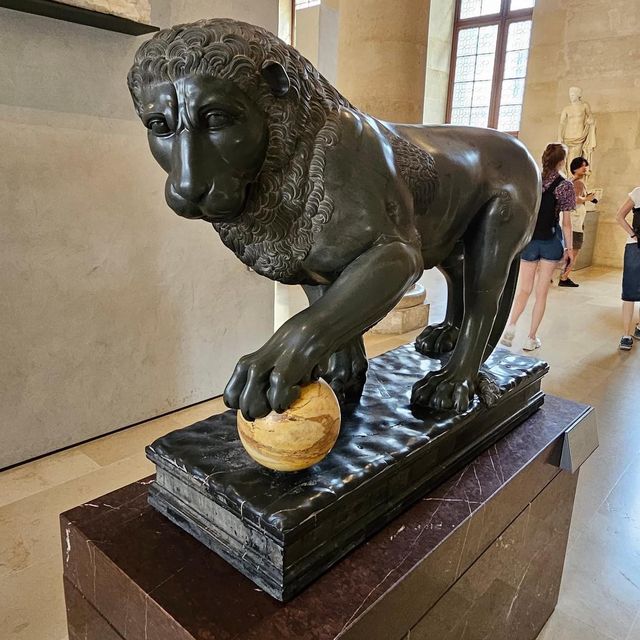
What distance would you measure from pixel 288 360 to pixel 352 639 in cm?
44

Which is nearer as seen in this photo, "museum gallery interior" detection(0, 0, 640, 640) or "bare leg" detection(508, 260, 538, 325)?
"museum gallery interior" detection(0, 0, 640, 640)

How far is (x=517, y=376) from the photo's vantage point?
1.56 metres

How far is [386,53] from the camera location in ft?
14.6

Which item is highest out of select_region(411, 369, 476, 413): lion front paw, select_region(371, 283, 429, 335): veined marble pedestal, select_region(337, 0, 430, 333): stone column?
select_region(337, 0, 430, 333): stone column

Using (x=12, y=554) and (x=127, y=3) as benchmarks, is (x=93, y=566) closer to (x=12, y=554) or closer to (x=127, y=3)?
(x=12, y=554)

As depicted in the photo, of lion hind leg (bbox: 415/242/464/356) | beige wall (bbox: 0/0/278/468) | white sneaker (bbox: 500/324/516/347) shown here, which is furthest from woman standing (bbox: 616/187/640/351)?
lion hind leg (bbox: 415/242/464/356)

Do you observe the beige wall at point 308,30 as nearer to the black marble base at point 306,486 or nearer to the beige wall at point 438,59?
the beige wall at point 438,59

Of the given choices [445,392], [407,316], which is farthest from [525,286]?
[445,392]

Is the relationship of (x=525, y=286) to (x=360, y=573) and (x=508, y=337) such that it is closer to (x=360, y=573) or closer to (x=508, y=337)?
(x=508, y=337)

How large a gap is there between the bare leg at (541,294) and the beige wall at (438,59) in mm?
8206

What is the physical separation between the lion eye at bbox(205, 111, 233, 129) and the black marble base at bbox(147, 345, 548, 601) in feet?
1.91

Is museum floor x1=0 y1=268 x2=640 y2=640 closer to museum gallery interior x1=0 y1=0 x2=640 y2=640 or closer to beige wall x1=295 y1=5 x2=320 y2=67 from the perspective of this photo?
museum gallery interior x1=0 y1=0 x2=640 y2=640

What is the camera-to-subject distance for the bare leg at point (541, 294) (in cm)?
449

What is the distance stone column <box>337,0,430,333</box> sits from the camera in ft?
14.3
